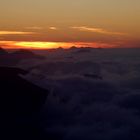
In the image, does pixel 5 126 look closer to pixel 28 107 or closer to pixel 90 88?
pixel 28 107

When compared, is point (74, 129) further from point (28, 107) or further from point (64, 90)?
point (64, 90)

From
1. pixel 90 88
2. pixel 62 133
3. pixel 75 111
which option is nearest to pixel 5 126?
pixel 62 133

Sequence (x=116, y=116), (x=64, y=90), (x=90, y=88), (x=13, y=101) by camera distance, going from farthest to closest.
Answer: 1. (x=90, y=88)
2. (x=64, y=90)
3. (x=116, y=116)
4. (x=13, y=101)

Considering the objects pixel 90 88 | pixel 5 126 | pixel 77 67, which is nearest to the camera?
pixel 5 126

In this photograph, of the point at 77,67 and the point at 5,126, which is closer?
the point at 5,126

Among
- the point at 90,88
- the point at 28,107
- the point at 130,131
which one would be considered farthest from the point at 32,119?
the point at 90,88

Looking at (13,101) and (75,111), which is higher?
(13,101)
